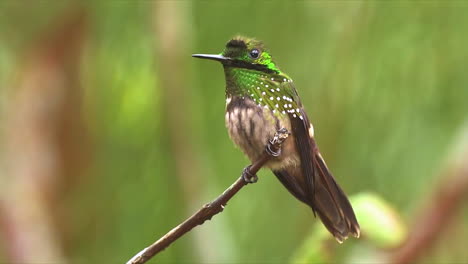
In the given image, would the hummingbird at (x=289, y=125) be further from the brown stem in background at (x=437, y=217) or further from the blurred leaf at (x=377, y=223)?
the brown stem in background at (x=437, y=217)

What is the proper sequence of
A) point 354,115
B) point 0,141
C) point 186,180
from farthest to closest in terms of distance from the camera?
1. point 0,141
2. point 354,115
3. point 186,180

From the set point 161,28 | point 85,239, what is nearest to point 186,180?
point 161,28

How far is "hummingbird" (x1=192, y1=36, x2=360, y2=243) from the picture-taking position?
4.25 ft

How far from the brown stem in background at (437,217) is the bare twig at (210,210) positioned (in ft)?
1.40

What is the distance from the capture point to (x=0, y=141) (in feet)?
8.56

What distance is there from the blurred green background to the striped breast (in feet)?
2.23

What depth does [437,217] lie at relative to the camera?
5.06ft

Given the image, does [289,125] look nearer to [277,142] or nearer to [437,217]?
[277,142]

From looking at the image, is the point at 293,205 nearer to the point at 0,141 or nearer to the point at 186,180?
the point at 186,180

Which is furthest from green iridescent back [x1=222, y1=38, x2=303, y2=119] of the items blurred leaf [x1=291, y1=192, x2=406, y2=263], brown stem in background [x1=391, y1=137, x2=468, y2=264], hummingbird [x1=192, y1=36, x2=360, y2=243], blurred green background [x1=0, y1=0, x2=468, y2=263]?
blurred green background [x1=0, y1=0, x2=468, y2=263]

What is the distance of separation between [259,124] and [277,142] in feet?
0.44

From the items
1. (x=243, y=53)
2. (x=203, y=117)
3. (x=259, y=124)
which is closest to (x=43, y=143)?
(x=203, y=117)

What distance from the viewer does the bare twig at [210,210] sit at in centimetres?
106

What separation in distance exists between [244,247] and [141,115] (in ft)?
1.86
